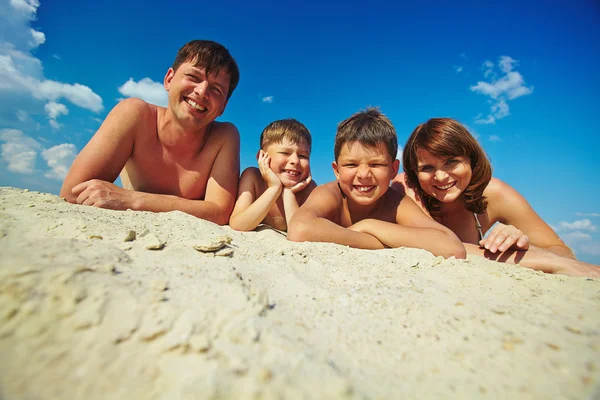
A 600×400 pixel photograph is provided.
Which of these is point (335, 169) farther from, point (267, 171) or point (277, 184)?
point (267, 171)

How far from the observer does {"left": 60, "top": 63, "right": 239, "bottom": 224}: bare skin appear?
288 cm

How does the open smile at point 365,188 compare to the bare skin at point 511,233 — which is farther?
the open smile at point 365,188

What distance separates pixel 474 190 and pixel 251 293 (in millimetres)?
3101

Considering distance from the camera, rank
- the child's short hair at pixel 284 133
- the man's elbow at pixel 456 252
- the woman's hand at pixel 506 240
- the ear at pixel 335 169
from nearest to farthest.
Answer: the man's elbow at pixel 456 252 < the woman's hand at pixel 506 240 < the ear at pixel 335 169 < the child's short hair at pixel 284 133

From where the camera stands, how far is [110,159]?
9.41 feet

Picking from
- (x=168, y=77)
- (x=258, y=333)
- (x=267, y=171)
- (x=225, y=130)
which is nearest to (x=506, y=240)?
(x=258, y=333)

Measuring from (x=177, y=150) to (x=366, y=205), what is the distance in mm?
2246

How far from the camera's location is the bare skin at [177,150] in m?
2.88

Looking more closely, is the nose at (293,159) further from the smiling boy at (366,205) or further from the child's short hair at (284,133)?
the smiling boy at (366,205)

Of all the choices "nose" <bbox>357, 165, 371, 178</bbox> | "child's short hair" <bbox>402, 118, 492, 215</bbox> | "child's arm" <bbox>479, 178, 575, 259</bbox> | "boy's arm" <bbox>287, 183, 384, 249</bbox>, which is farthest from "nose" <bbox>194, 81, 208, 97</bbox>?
"child's arm" <bbox>479, 178, 575, 259</bbox>

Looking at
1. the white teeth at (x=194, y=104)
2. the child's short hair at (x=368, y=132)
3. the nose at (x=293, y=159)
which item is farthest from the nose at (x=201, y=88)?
the child's short hair at (x=368, y=132)

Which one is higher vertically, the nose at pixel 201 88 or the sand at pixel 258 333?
the nose at pixel 201 88

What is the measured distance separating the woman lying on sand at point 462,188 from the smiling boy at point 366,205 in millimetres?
299

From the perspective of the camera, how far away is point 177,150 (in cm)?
337
